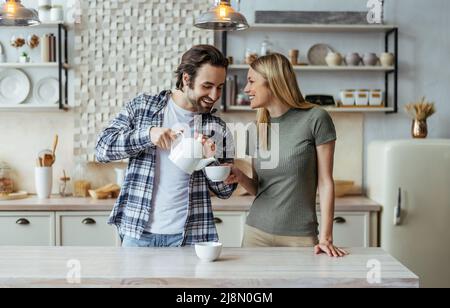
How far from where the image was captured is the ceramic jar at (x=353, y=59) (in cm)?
426

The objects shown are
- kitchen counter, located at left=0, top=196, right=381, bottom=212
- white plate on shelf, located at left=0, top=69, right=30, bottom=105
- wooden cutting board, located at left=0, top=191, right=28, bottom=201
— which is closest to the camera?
kitchen counter, located at left=0, top=196, right=381, bottom=212

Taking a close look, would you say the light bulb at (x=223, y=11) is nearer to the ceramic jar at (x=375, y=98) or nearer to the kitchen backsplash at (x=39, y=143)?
the kitchen backsplash at (x=39, y=143)

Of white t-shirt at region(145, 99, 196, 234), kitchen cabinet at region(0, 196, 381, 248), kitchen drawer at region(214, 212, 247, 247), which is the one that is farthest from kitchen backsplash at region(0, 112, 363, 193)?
white t-shirt at region(145, 99, 196, 234)

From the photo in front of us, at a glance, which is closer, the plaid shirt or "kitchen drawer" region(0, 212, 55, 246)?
the plaid shirt

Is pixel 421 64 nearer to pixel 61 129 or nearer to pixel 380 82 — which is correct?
pixel 380 82

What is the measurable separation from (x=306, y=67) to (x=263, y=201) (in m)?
1.92

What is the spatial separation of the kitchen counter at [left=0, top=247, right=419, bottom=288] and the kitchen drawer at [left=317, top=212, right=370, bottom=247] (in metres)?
1.58

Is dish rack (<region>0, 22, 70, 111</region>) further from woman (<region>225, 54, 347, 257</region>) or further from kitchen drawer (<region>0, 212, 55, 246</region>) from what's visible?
woman (<region>225, 54, 347, 257</region>)

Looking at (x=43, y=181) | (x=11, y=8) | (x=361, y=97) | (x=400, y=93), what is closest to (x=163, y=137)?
(x=11, y=8)

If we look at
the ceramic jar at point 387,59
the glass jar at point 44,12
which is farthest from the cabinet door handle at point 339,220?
the glass jar at point 44,12

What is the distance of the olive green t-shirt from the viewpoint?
241cm

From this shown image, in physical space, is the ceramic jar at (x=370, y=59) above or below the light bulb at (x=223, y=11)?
below

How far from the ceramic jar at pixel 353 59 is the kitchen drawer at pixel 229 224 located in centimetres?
130

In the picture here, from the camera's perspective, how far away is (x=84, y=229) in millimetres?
3871
